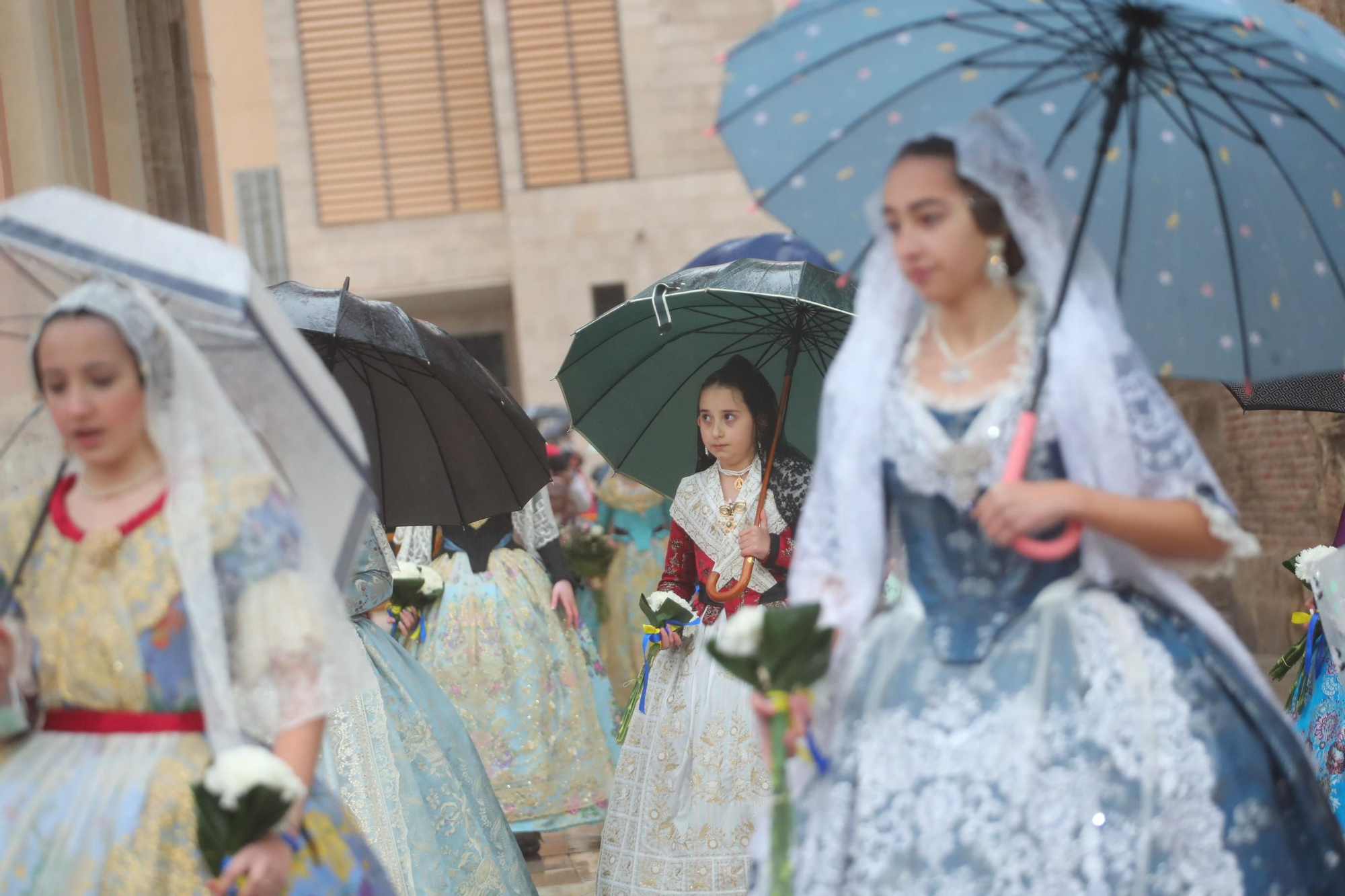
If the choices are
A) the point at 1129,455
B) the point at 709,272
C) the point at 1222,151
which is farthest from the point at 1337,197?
the point at 709,272

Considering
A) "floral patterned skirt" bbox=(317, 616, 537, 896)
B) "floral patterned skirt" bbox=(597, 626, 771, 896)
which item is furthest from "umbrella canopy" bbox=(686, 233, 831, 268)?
"floral patterned skirt" bbox=(317, 616, 537, 896)

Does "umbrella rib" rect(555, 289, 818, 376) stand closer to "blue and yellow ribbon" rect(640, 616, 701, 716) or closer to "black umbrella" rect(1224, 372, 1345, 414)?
"blue and yellow ribbon" rect(640, 616, 701, 716)

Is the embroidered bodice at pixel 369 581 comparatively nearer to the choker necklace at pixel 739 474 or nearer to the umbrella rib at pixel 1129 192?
the choker necklace at pixel 739 474

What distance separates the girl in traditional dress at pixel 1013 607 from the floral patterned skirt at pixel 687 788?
2407 mm

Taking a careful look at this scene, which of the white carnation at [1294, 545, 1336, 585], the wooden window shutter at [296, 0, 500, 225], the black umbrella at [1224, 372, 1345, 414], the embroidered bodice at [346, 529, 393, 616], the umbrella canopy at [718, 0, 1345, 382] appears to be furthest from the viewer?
the wooden window shutter at [296, 0, 500, 225]

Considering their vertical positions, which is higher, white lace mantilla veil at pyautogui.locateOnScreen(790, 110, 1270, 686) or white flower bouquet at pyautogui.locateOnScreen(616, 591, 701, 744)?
white lace mantilla veil at pyautogui.locateOnScreen(790, 110, 1270, 686)

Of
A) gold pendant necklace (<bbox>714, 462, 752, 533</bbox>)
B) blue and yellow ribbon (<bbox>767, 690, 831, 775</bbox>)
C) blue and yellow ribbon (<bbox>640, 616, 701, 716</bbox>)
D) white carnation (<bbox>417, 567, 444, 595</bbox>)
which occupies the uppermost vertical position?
gold pendant necklace (<bbox>714, 462, 752, 533</bbox>)

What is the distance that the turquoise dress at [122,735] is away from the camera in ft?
7.87

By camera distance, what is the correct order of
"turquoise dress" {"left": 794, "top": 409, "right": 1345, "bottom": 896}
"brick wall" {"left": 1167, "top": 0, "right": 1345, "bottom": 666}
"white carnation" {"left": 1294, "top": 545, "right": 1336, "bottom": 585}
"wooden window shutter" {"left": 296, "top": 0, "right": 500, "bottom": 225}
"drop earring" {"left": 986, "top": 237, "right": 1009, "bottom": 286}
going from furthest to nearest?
"wooden window shutter" {"left": 296, "top": 0, "right": 500, "bottom": 225} → "brick wall" {"left": 1167, "top": 0, "right": 1345, "bottom": 666} → "white carnation" {"left": 1294, "top": 545, "right": 1336, "bottom": 585} → "drop earring" {"left": 986, "top": 237, "right": 1009, "bottom": 286} → "turquoise dress" {"left": 794, "top": 409, "right": 1345, "bottom": 896}

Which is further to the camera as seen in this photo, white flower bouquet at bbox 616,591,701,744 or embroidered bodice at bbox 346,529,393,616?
white flower bouquet at bbox 616,591,701,744

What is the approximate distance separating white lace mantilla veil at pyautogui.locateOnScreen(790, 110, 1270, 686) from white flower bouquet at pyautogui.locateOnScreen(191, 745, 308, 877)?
904 mm

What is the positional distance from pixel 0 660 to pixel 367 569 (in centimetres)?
256

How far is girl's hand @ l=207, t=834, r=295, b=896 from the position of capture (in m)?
2.29

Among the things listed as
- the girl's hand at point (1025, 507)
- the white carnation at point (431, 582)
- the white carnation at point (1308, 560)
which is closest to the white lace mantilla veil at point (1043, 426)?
the girl's hand at point (1025, 507)
